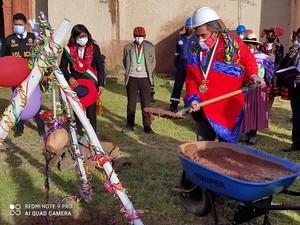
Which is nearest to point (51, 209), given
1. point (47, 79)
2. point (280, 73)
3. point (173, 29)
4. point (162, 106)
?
point (47, 79)

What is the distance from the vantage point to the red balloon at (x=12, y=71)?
300 cm

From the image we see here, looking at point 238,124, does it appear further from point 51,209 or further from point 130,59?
point 130,59

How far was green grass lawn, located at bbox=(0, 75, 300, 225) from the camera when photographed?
14.0 ft

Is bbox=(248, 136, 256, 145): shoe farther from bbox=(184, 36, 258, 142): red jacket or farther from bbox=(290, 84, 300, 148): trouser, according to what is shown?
bbox=(184, 36, 258, 142): red jacket

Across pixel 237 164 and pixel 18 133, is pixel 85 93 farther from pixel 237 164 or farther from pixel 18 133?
pixel 18 133

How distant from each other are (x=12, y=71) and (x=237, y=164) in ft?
7.37

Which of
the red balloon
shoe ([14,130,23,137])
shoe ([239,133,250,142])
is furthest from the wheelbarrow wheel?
shoe ([14,130,23,137])

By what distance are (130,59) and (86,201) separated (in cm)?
348

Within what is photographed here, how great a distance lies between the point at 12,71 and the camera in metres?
3.04

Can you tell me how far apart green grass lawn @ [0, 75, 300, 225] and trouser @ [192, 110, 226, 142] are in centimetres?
72

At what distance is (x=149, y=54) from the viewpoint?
743 centimetres

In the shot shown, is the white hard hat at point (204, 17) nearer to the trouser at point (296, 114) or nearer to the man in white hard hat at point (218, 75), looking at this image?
the man in white hard hat at point (218, 75)

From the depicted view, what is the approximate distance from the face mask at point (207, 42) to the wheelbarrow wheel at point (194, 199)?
4.64 ft

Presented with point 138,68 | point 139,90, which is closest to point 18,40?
point 138,68
